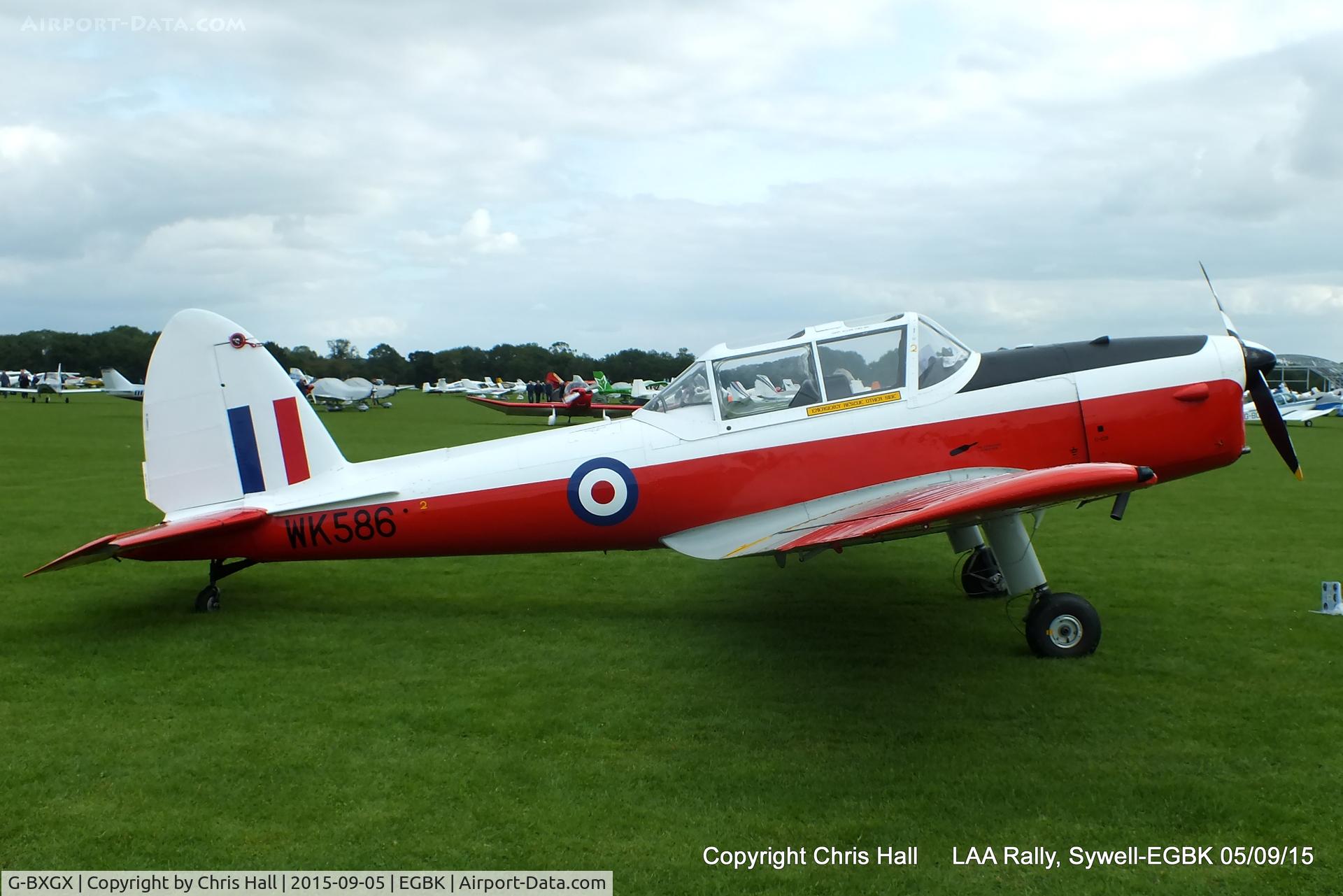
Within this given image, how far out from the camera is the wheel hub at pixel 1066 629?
5.54m

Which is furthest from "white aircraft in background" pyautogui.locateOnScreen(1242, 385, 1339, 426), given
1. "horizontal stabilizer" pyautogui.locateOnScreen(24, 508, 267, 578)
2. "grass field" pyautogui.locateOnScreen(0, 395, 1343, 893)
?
"horizontal stabilizer" pyautogui.locateOnScreen(24, 508, 267, 578)

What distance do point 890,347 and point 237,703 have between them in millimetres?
4524

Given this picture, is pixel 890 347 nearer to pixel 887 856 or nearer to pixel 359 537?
pixel 887 856

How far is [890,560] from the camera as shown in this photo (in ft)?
28.4

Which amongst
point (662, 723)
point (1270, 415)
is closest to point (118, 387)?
point (662, 723)

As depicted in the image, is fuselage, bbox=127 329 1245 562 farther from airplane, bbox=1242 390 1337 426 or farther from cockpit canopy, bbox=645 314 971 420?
airplane, bbox=1242 390 1337 426

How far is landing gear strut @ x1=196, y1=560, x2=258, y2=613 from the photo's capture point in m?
6.58

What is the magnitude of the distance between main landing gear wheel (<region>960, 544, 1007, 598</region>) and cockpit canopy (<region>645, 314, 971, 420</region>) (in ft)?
6.62

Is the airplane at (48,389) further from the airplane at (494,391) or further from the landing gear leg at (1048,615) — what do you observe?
the landing gear leg at (1048,615)

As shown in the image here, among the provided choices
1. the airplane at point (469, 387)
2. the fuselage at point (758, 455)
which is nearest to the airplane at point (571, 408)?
the fuselage at point (758, 455)

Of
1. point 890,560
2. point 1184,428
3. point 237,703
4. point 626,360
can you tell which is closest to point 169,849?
point 237,703

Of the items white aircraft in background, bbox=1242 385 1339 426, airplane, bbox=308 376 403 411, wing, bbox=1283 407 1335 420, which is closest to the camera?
wing, bbox=1283 407 1335 420

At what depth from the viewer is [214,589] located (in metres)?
6.66

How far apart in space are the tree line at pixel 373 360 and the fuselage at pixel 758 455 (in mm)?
57001
